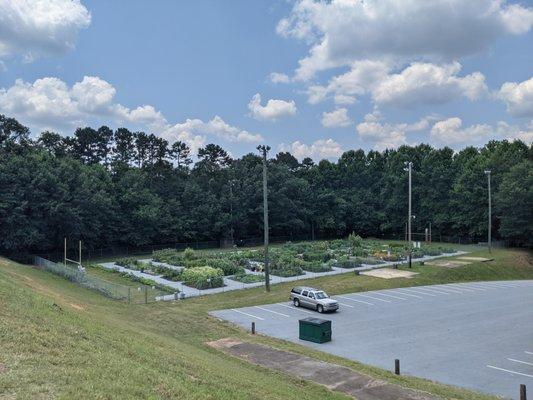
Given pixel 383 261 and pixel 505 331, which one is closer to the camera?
pixel 505 331

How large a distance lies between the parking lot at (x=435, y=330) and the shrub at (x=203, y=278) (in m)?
8.05

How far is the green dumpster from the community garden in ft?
51.2

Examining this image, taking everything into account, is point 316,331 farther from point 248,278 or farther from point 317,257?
point 317,257

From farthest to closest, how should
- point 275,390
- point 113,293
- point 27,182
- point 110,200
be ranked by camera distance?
1. point 110,200
2. point 27,182
3. point 113,293
4. point 275,390

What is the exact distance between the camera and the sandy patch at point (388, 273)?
42.0 meters

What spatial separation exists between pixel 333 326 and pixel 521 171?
170ft

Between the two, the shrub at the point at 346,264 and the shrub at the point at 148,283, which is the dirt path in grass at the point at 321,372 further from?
the shrub at the point at 346,264

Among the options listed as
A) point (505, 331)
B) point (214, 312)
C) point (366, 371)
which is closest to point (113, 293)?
point (214, 312)

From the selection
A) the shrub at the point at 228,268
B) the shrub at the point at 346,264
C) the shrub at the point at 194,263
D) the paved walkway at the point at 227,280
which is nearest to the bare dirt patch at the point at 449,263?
the paved walkway at the point at 227,280

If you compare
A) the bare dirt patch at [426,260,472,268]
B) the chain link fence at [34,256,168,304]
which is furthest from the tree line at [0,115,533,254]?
the bare dirt patch at [426,260,472,268]

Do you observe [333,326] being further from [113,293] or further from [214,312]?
[113,293]

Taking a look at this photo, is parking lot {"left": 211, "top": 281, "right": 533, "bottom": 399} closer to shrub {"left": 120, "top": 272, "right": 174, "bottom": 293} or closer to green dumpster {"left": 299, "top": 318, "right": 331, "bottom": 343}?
green dumpster {"left": 299, "top": 318, "right": 331, "bottom": 343}

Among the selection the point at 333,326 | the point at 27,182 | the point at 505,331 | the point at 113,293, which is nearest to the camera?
the point at 505,331

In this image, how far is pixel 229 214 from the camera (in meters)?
79.1
